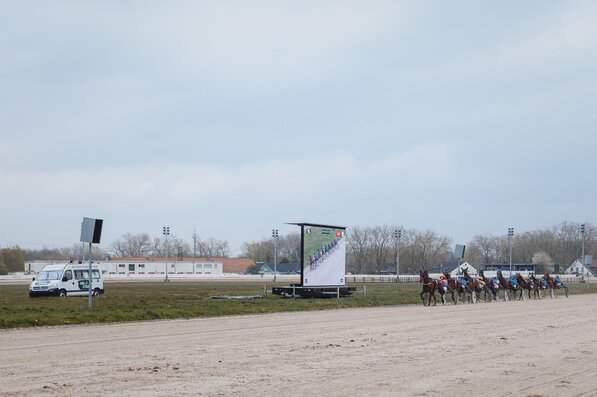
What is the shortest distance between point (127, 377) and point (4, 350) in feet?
16.4

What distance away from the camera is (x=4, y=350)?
1579 centimetres

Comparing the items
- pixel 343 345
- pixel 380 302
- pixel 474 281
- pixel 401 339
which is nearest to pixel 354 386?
pixel 343 345

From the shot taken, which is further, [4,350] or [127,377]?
[4,350]

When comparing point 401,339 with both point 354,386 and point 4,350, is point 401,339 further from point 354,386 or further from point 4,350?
point 4,350

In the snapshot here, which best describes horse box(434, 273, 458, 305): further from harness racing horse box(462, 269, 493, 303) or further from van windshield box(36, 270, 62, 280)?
van windshield box(36, 270, 62, 280)

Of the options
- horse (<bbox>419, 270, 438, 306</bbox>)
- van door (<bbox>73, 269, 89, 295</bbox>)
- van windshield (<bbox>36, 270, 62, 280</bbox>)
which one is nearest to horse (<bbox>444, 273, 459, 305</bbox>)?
horse (<bbox>419, 270, 438, 306</bbox>)

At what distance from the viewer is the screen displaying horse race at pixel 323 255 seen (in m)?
38.2

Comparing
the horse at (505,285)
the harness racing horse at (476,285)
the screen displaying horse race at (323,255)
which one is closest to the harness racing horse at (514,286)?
the horse at (505,285)

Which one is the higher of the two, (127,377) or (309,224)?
(309,224)

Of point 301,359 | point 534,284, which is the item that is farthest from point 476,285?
point 301,359

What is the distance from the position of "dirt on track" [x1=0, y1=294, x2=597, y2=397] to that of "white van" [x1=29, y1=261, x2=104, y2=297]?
18170 mm

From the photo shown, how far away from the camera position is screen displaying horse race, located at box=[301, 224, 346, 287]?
3816 cm

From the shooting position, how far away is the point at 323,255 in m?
39.2

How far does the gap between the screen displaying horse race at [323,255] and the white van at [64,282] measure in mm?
11397
